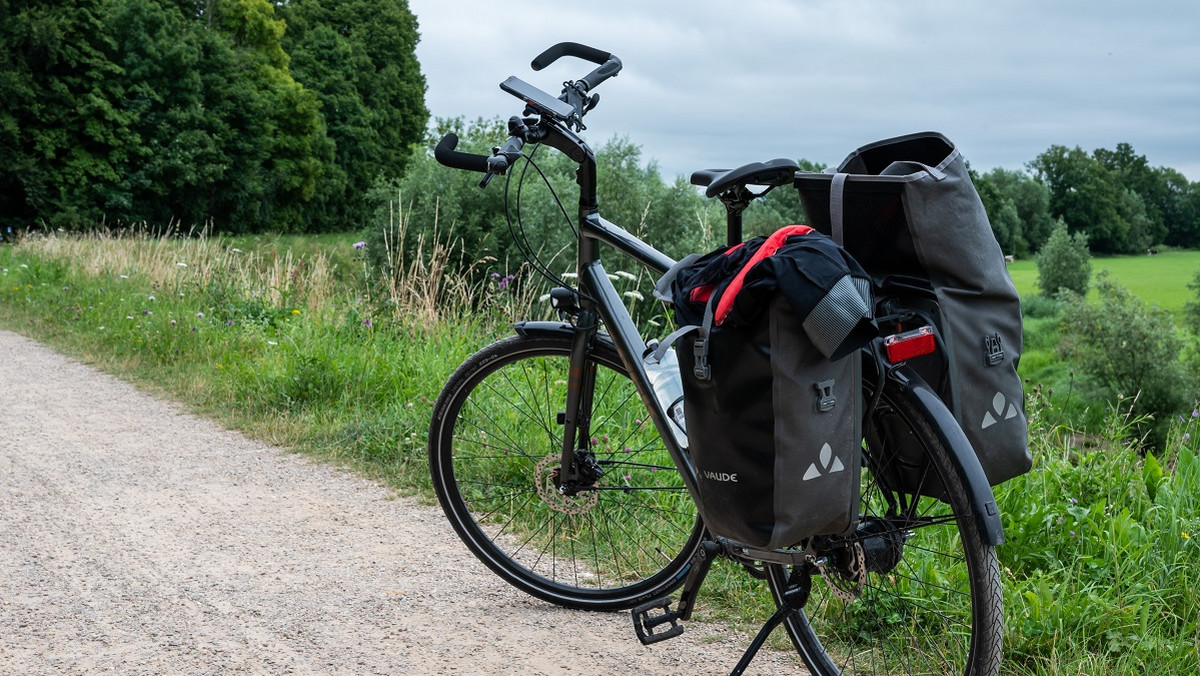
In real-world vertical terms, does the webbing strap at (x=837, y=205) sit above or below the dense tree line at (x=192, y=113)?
below

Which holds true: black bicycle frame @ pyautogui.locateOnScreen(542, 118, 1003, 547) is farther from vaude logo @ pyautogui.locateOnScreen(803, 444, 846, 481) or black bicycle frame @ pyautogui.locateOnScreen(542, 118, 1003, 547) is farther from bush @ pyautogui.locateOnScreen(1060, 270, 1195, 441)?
bush @ pyautogui.locateOnScreen(1060, 270, 1195, 441)

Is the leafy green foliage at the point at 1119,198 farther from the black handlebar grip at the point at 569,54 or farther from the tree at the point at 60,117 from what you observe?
the tree at the point at 60,117

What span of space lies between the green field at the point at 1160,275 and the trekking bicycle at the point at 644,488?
31.6 metres

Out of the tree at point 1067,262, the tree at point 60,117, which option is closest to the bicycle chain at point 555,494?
the tree at point 60,117

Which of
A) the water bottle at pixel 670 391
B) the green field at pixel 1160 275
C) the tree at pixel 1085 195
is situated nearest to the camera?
the water bottle at pixel 670 391

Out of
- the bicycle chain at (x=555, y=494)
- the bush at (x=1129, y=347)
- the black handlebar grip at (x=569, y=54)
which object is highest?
the black handlebar grip at (x=569, y=54)

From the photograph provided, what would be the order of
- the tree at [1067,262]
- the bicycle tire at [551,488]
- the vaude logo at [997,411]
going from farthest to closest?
the tree at [1067,262] < the bicycle tire at [551,488] < the vaude logo at [997,411]

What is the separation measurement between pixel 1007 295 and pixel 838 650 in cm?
121

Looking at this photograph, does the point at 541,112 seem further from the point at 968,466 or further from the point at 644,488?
the point at 968,466

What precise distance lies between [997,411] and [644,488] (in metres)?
1.40

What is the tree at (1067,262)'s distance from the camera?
4184 centimetres

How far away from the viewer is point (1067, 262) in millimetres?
42000

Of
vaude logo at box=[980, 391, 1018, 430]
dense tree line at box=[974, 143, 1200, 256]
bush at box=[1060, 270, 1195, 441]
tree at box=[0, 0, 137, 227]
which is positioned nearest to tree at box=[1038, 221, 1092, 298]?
dense tree line at box=[974, 143, 1200, 256]

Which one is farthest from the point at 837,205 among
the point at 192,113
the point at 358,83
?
the point at 358,83
